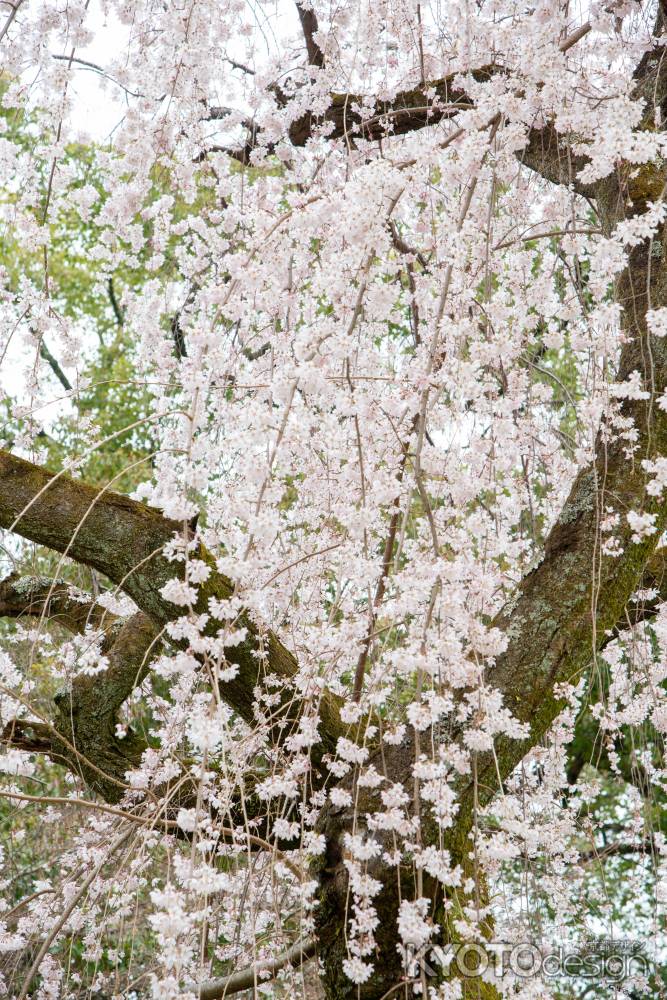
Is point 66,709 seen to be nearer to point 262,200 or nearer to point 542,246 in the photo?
point 262,200

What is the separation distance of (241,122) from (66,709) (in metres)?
2.08

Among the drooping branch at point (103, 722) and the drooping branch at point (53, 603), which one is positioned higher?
the drooping branch at point (53, 603)

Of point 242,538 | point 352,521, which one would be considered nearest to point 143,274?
point 242,538

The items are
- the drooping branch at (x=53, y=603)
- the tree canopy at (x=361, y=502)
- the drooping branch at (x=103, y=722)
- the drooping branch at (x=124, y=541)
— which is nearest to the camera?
the tree canopy at (x=361, y=502)

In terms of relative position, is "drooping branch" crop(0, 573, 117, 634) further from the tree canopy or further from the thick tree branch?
the thick tree branch

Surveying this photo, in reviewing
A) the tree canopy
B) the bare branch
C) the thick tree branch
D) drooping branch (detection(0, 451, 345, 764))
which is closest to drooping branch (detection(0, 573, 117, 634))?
the tree canopy

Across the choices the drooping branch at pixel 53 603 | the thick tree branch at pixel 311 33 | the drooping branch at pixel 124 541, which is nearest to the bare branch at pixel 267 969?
the drooping branch at pixel 124 541

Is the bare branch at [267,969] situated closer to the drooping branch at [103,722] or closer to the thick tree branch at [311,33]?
the drooping branch at [103,722]

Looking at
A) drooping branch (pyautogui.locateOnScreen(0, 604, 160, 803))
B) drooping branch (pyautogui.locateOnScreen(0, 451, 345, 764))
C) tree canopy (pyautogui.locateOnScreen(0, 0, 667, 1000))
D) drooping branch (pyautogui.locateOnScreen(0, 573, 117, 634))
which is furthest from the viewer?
drooping branch (pyautogui.locateOnScreen(0, 573, 117, 634))

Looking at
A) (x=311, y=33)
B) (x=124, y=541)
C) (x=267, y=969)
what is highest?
(x=311, y=33)

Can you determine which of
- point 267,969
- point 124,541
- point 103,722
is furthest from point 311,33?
point 267,969

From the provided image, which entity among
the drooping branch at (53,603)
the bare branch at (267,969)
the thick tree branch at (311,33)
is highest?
the thick tree branch at (311,33)

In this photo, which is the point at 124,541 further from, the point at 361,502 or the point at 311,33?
the point at 311,33

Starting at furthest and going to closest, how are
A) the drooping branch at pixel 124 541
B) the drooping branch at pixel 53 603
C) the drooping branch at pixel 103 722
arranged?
the drooping branch at pixel 53 603 < the drooping branch at pixel 103 722 < the drooping branch at pixel 124 541
